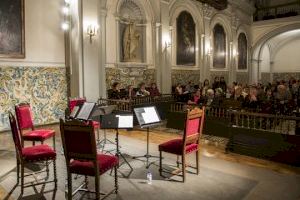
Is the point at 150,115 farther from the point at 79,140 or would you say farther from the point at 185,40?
the point at 185,40

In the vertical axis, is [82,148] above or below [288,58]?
below

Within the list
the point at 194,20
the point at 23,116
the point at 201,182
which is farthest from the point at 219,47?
the point at 201,182

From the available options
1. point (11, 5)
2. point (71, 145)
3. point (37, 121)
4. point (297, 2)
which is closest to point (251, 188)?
point (71, 145)

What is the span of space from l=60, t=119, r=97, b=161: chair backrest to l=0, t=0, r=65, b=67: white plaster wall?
4.93m

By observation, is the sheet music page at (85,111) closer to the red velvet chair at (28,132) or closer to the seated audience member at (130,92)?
the red velvet chair at (28,132)

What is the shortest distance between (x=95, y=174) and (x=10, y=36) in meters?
5.57

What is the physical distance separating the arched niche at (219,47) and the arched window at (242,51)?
1992mm

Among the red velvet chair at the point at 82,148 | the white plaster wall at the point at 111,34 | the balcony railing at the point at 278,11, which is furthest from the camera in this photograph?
the balcony railing at the point at 278,11

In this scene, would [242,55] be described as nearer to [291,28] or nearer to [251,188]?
[291,28]

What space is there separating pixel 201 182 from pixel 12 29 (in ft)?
19.9

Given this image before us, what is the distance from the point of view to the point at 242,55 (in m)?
18.2

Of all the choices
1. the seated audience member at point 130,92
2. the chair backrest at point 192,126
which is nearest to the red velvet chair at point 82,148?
the chair backrest at point 192,126

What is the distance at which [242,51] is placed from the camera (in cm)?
1812

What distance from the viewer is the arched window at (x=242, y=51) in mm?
17784
